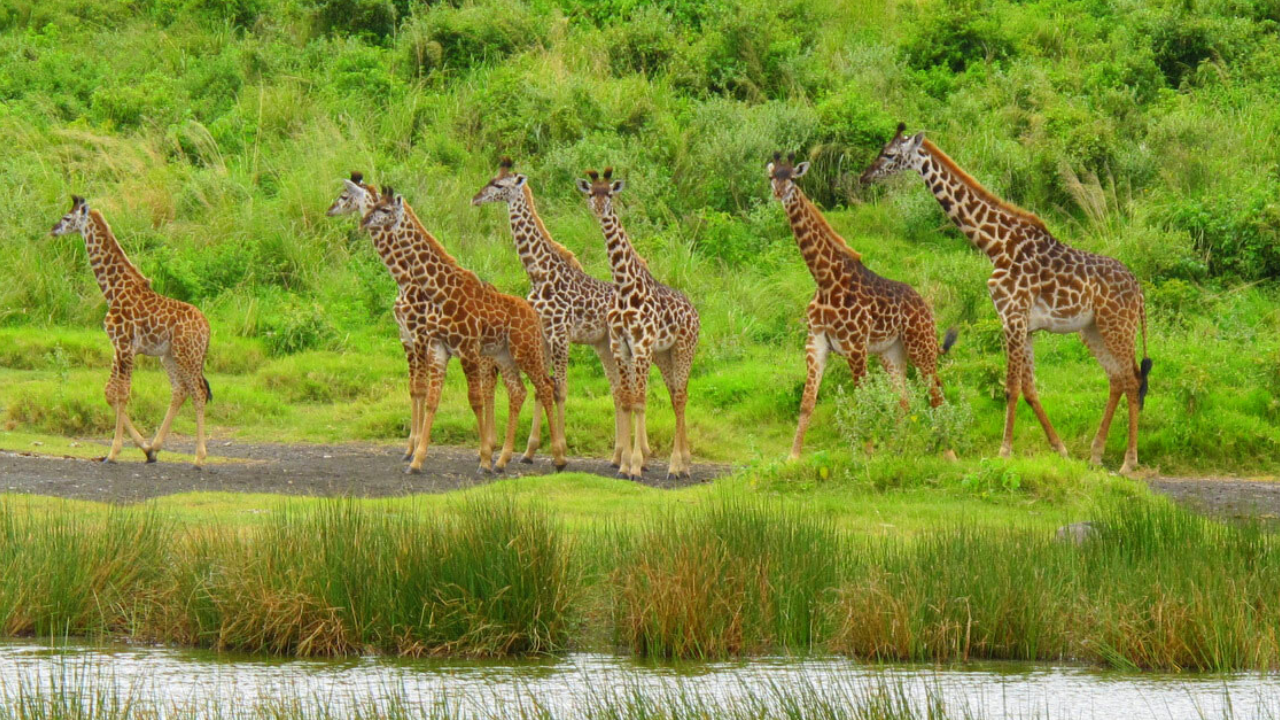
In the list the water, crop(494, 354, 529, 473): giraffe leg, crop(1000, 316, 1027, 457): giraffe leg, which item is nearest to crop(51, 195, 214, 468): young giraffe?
crop(494, 354, 529, 473): giraffe leg

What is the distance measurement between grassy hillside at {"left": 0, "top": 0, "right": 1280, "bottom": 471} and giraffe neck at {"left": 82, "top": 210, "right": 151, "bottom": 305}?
2736 mm

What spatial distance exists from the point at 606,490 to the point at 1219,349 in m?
7.68

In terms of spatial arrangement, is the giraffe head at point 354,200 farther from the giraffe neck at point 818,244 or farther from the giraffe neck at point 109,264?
the giraffe neck at point 818,244

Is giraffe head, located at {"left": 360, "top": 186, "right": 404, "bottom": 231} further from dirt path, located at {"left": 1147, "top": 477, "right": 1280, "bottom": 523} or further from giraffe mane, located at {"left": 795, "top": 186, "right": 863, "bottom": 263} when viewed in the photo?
dirt path, located at {"left": 1147, "top": 477, "right": 1280, "bottom": 523}

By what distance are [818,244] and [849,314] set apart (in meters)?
0.81

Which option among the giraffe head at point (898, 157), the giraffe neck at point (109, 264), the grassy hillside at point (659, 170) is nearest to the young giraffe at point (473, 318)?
the grassy hillside at point (659, 170)

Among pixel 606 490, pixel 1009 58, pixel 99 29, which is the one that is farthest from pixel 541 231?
pixel 99 29

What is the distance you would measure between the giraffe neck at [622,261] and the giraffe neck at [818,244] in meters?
1.58

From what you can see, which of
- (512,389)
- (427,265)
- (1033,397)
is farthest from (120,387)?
(1033,397)

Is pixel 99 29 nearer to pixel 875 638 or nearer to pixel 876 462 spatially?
pixel 876 462

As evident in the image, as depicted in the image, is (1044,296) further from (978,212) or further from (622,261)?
(622,261)

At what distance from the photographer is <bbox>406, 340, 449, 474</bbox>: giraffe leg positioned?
1512 centimetres

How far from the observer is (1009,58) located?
2719cm

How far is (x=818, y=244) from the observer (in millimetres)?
15320
